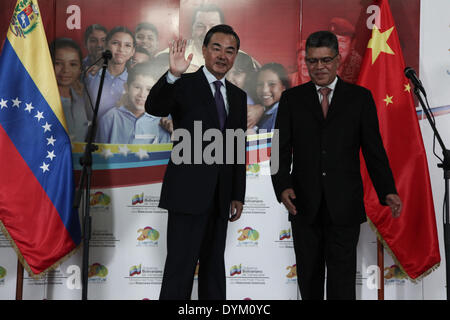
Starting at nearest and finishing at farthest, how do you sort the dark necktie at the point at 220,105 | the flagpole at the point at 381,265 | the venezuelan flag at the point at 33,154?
1. the dark necktie at the point at 220,105
2. the venezuelan flag at the point at 33,154
3. the flagpole at the point at 381,265

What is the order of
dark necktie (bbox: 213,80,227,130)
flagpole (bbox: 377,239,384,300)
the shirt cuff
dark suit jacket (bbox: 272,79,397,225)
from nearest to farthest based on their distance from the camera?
the shirt cuff, dark suit jacket (bbox: 272,79,397,225), dark necktie (bbox: 213,80,227,130), flagpole (bbox: 377,239,384,300)

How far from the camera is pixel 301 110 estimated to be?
244 cm

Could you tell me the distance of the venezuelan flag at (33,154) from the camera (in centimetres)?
306

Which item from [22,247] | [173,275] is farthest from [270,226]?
[22,247]

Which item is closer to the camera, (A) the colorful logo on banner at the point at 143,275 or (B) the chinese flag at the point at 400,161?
(B) the chinese flag at the point at 400,161

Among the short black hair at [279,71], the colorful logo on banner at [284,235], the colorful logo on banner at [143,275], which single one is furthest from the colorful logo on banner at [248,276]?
the short black hair at [279,71]

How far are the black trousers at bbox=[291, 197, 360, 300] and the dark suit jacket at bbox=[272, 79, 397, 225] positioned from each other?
0.05 metres

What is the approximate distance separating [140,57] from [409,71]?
196cm

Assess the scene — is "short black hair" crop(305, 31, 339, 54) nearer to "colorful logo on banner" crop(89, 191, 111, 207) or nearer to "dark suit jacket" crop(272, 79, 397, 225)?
"dark suit jacket" crop(272, 79, 397, 225)

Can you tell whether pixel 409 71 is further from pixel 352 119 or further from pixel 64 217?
pixel 64 217

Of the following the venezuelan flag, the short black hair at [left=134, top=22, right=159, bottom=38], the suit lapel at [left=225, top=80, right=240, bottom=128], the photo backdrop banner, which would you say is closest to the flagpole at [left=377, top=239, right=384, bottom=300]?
the photo backdrop banner

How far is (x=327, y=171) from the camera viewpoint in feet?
7.66

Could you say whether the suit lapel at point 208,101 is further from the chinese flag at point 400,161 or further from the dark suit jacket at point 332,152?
the chinese flag at point 400,161

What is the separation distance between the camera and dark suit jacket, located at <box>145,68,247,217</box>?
233 cm
